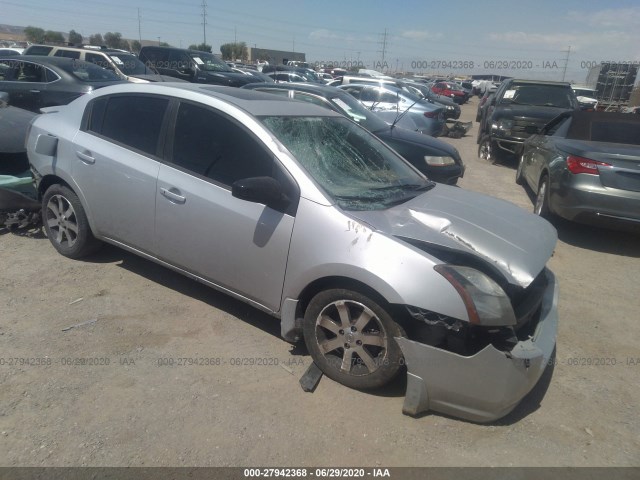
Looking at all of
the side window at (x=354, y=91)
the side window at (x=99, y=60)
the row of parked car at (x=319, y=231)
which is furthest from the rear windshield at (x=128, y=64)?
the row of parked car at (x=319, y=231)

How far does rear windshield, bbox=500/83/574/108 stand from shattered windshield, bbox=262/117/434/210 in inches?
343

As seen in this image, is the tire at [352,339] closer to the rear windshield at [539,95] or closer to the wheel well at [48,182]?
the wheel well at [48,182]

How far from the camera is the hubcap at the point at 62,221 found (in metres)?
4.46

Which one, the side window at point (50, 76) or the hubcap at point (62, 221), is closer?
the hubcap at point (62, 221)

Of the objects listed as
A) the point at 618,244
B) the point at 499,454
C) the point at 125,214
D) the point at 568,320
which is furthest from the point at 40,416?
the point at 618,244

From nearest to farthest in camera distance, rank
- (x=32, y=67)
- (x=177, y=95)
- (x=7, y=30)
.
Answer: (x=177, y=95) → (x=32, y=67) → (x=7, y=30)

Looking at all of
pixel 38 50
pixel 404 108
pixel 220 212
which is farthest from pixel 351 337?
pixel 38 50

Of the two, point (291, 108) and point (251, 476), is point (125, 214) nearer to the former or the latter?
point (291, 108)

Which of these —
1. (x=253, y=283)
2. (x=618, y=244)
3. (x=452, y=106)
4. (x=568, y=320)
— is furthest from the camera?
(x=452, y=106)

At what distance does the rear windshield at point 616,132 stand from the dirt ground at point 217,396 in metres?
2.83

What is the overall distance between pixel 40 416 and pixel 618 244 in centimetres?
630

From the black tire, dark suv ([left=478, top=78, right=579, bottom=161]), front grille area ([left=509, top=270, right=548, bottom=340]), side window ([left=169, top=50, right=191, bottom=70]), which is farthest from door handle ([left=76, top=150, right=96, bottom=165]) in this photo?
side window ([left=169, top=50, right=191, bottom=70])

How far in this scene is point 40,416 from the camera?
2703mm

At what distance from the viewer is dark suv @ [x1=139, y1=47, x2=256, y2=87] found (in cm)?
1728
